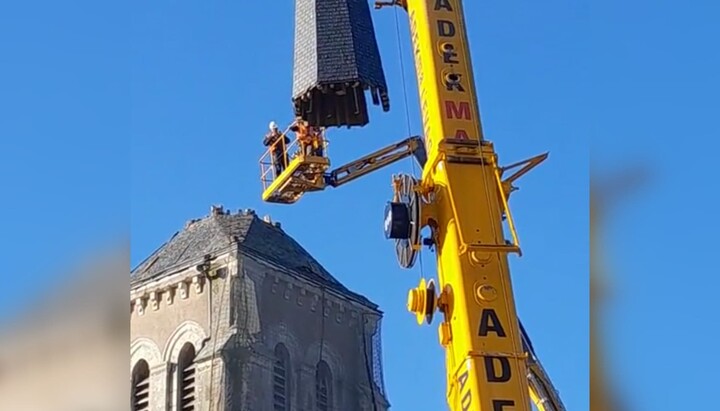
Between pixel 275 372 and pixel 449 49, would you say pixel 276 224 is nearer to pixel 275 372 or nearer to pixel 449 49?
pixel 275 372

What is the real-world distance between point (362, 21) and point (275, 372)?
26.4m

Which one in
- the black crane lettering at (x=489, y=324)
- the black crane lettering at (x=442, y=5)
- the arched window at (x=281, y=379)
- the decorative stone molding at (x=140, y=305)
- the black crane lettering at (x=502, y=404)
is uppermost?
the decorative stone molding at (x=140, y=305)

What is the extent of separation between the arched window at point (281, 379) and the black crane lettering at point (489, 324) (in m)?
28.3

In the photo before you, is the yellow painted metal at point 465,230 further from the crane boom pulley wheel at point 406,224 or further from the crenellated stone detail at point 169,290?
the crenellated stone detail at point 169,290

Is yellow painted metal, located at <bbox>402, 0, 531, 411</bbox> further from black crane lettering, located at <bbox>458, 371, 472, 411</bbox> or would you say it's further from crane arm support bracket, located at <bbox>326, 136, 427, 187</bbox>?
crane arm support bracket, located at <bbox>326, 136, 427, 187</bbox>

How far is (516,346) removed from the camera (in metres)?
8.65

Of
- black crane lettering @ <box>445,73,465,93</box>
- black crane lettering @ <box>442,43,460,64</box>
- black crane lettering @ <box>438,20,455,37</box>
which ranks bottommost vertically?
black crane lettering @ <box>445,73,465,93</box>

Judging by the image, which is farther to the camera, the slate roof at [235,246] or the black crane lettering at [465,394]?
the slate roof at [235,246]

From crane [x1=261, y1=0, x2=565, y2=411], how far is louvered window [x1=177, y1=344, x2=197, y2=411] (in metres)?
26.2

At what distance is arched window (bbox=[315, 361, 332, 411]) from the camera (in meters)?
38.4

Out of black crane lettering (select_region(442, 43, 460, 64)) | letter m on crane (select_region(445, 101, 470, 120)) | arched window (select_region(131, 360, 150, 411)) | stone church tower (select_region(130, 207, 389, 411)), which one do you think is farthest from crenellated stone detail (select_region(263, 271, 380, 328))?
letter m on crane (select_region(445, 101, 470, 120))

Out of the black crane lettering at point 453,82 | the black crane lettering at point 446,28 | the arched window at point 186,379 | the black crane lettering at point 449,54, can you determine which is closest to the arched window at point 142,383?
the arched window at point 186,379

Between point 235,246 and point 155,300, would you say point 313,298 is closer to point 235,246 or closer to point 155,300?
point 235,246

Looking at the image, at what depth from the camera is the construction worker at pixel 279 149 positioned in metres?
16.8
